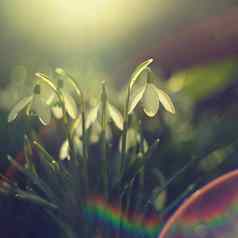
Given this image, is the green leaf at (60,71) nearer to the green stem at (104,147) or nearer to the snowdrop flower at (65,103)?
the snowdrop flower at (65,103)

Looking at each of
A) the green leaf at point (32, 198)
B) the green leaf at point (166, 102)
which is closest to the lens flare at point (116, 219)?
the green leaf at point (32, 198)

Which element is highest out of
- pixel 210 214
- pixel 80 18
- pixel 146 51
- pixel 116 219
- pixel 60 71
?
pixel 80 18

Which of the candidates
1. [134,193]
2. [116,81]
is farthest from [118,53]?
[134,193]

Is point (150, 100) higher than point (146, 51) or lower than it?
lower

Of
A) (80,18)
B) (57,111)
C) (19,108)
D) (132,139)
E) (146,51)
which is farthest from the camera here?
(80,18)

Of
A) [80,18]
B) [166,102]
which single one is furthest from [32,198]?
[80,18]

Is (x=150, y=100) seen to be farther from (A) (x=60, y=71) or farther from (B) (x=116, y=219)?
(B) (x=116, y=219)

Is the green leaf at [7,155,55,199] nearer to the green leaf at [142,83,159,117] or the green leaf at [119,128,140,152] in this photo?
the green leaf at [119,128,140,152]
